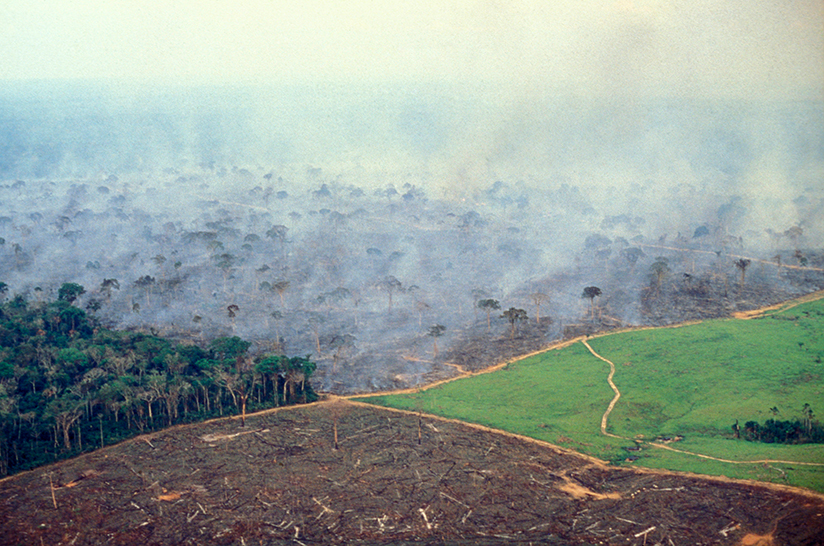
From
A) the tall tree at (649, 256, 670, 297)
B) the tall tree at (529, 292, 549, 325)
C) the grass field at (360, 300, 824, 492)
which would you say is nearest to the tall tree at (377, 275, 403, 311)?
the tall tree at (529, 292, 549, 325)

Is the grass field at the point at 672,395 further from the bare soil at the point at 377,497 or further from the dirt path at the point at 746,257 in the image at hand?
the dirt path at the point at 746,257

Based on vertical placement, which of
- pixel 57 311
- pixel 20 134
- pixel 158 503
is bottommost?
pixel 158 503

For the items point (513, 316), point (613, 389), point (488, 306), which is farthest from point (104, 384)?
point (613, 389)

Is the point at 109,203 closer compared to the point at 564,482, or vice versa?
the point at 564,482

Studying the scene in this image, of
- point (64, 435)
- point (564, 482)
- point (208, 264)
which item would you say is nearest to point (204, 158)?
point (208, 264)

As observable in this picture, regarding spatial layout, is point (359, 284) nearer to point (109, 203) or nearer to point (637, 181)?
point (109, 203)

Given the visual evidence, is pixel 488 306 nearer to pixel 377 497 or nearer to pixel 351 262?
pixel 351 262
